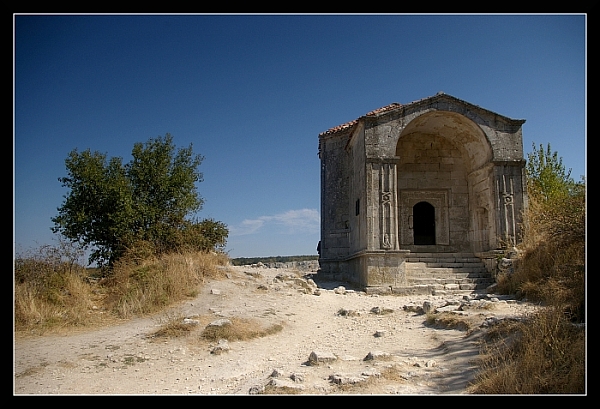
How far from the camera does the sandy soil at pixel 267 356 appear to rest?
5.61 m

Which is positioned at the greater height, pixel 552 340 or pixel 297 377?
pixel 552 340

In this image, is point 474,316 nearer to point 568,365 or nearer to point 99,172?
point 568,365

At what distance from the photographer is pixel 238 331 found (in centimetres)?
803

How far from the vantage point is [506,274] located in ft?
41.7

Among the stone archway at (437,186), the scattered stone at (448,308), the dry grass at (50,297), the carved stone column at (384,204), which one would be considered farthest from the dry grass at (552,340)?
the stone archway at (437,186)

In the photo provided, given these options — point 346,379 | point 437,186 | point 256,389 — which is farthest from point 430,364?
point 437,186

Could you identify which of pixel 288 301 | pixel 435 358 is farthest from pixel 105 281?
pixel 435 358

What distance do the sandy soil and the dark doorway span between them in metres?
8.39

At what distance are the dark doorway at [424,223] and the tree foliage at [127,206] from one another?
8237 millimetres

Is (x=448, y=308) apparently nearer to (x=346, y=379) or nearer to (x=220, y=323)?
(x=220, y=323)

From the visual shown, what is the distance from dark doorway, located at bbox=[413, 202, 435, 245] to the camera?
18414mm

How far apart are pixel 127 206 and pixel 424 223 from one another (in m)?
11.1

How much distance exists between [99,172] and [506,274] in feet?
40.3
